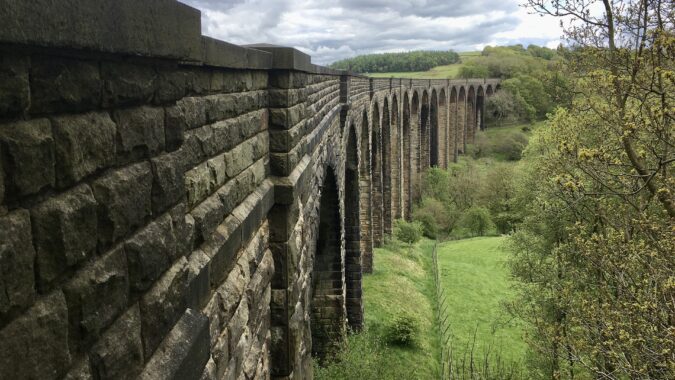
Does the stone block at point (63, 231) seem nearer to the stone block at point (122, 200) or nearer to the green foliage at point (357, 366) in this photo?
the stone block at point (122, 200)

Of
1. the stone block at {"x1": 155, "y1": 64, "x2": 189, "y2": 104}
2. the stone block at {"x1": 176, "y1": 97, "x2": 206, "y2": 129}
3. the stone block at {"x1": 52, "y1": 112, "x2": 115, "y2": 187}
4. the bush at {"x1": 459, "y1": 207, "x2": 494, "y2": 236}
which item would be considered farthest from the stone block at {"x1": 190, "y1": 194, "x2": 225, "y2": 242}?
the bush at {"x1": 459, "y1": 207, "x2": 494, "y2": 236}

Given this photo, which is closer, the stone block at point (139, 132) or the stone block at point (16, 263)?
the stone block at point (16, 263)

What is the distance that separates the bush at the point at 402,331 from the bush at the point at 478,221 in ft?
63.3

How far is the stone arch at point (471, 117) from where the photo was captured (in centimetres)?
6281

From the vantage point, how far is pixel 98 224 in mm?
1712

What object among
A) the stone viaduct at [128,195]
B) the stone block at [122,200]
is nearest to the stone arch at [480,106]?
the stone viaduct at [128,195]

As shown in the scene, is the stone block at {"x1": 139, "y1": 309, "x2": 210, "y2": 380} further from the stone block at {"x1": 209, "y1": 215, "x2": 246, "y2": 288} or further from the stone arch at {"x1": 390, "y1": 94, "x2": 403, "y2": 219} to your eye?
the stone arch at {"x1": 390, "y1": 94, "x2": 403, "y2": 219}

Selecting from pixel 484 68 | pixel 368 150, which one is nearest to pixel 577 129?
pixel 368 150

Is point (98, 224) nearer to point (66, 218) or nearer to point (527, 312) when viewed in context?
point (66, 218)

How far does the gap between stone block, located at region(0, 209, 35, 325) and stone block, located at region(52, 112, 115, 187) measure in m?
0.20

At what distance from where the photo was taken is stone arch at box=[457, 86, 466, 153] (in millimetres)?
58431

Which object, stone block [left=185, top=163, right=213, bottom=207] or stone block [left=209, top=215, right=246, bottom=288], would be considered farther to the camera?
stone block [left=209, top=215, right=246, bottom=288]

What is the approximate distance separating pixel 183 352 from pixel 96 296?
0.70m

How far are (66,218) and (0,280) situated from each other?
0.96 feet
